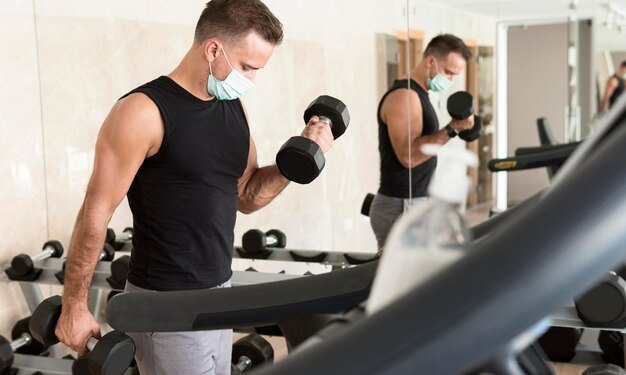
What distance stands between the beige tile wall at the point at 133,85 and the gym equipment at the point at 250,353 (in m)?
0.77

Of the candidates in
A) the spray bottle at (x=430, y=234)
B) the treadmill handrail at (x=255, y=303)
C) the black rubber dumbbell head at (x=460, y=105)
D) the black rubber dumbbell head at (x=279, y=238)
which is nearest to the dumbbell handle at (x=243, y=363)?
the black rubber dumbbell head at (x=279, y=238)

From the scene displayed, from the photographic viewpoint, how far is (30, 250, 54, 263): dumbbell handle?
3277 millimetres

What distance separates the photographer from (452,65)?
321cm

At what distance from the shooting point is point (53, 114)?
3.61m

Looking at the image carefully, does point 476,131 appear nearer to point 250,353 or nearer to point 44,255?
point 250,353

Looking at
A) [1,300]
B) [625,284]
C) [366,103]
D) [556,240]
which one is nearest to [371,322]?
[556,240]

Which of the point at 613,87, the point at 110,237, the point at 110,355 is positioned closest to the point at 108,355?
the point at 110,355

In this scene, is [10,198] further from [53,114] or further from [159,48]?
[159,48]

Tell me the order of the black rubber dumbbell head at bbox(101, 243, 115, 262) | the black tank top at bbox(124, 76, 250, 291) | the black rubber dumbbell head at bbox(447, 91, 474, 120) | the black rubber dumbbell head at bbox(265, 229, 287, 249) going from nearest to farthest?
the black tank top at bbox(124, 76, 250, 291) → the black rubber dumbbell head at bbox(447, 91, 474, 120) → the black rubber dumbbell head at bbox(101, 243, 115, 262) → the black rubber dumbbell head at bbox(265, 229, 287, 249)

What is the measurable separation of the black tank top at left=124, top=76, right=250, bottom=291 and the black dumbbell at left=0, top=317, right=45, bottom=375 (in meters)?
1.10

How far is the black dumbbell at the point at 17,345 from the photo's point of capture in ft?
9.43

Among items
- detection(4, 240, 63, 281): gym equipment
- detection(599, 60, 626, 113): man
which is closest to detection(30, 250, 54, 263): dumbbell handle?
detection(4, 240, 63, 281): gym equipment

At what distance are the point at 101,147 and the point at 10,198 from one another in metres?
1.67

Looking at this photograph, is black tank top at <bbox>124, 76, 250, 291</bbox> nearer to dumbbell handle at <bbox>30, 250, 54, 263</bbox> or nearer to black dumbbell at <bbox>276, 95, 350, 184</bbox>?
black dumbbell at <bbox>276, 95, 350, 184</bbox>
